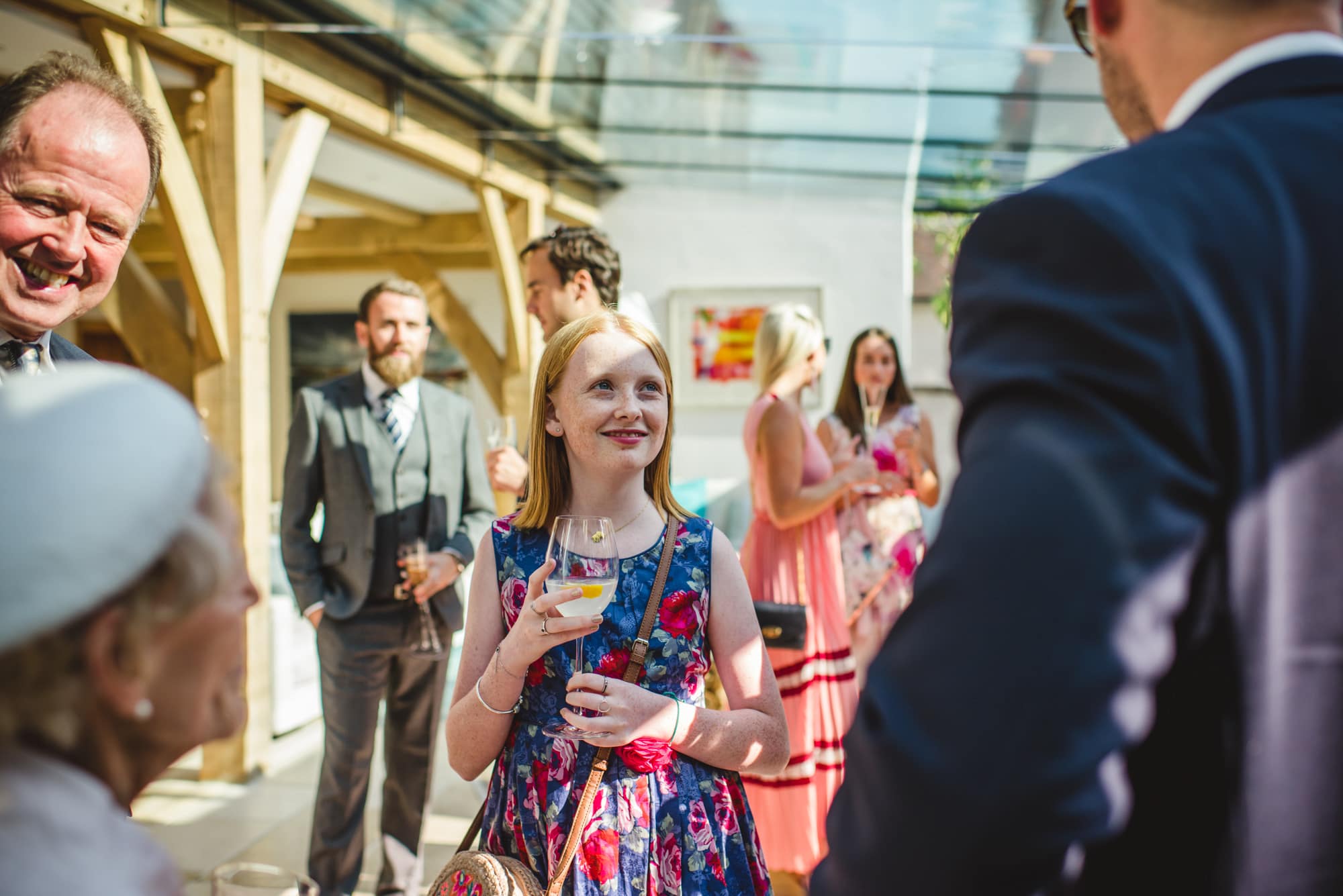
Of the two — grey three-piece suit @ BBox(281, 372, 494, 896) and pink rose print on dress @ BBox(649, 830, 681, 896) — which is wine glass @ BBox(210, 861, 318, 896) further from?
grey three-piece suit @ BBox(281, 372, 494, 896)

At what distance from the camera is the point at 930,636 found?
556 mm

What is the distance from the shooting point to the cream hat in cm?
55

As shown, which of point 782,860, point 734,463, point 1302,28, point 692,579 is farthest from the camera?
point 734,463

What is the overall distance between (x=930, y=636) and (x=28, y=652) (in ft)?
1.79

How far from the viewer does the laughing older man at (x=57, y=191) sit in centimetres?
132

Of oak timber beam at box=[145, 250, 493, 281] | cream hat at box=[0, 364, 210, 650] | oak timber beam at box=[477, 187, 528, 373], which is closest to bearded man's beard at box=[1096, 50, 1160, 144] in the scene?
cream hat at box=[0, 364, 210, 650]

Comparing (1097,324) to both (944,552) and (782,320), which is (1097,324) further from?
(782,320)

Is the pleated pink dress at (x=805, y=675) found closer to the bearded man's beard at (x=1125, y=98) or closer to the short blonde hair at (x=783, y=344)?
the short blonde hair at (x=783, y=344)

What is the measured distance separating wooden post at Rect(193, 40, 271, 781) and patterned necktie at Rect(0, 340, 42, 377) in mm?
2693

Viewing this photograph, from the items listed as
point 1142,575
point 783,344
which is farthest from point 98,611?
point 783,344

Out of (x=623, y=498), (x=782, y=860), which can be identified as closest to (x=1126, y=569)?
(x=623, y=498)

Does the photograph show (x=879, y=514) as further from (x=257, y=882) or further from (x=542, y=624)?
(x=257, y=882)

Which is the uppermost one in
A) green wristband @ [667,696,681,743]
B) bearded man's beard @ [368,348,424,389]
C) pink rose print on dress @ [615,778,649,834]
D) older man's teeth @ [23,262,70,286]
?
older man's teeth @ [23,262,70,286]

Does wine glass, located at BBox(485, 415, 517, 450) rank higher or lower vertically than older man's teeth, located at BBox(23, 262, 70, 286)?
lower
